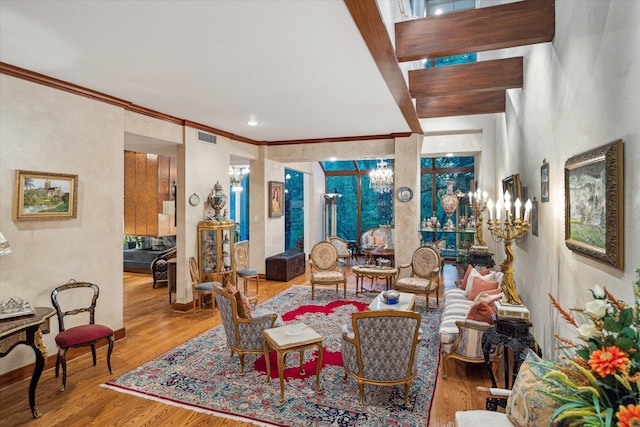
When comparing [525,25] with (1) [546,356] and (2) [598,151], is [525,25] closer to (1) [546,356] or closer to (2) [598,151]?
(2) [598,151]

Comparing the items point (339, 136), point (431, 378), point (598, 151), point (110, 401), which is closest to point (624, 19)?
point (598, 151)

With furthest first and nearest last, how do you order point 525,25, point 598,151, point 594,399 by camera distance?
1. point 525,25
2. point 598,151
3. point 594,399

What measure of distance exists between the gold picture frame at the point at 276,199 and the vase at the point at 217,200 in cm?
181

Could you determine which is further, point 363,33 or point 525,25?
point 525,25

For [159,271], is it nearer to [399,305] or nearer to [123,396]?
[123,396]

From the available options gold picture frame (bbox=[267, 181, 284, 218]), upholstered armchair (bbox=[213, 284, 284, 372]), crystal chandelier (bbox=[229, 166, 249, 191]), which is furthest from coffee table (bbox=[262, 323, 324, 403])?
crystal chandelier (bbox=[229, 166, 249, 191])

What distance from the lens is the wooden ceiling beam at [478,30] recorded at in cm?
283

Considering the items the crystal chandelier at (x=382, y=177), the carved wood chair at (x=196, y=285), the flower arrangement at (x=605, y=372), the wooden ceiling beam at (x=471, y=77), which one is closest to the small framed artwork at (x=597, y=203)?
the flower arrangement at (x=605, y=372)

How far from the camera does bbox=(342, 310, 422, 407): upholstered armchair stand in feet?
8.87

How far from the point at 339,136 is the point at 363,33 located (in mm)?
4475

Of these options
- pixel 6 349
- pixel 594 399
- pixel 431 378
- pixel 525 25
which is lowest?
pixel 431 378

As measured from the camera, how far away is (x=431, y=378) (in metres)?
3.36

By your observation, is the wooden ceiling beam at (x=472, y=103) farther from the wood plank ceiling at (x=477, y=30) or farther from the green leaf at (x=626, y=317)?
the green leaf at (x=626, y=317)

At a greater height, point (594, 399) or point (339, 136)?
point (339, 136)
